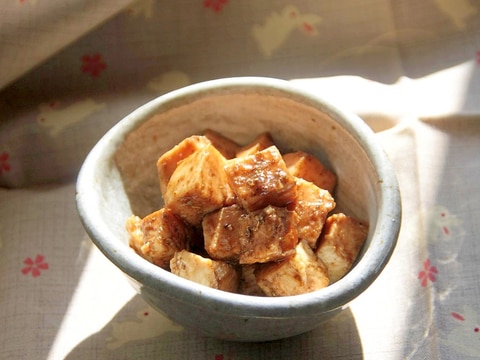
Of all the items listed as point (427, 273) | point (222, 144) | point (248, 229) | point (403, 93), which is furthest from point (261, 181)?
point (403, 93)

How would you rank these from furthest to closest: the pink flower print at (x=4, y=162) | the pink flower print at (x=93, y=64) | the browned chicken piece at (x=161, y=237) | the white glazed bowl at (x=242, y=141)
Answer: the pink flower print at (x=93, y=64), the pink flower print at (x=4, y=162), the browned chicken piece at (x=161, y=237), the white glazed bowl at (x=242, y=141)

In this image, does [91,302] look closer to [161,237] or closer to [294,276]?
[161,237]

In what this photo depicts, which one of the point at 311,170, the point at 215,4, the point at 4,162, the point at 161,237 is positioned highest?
the point at 215,4

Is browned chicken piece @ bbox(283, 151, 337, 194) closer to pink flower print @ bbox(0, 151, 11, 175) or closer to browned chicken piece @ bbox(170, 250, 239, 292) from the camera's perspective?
browned chicken piece @ bbox(170, 250, 239, 292)

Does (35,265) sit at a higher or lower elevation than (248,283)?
higher

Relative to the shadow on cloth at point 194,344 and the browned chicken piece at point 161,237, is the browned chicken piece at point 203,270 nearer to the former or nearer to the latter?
the browned chicken piece at point 161,237

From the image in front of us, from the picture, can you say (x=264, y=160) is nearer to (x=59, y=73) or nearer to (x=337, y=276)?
(x=337, y=276)

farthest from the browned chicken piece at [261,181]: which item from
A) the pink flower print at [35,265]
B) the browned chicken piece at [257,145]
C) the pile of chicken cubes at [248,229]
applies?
the pink flower print at [35,265]
